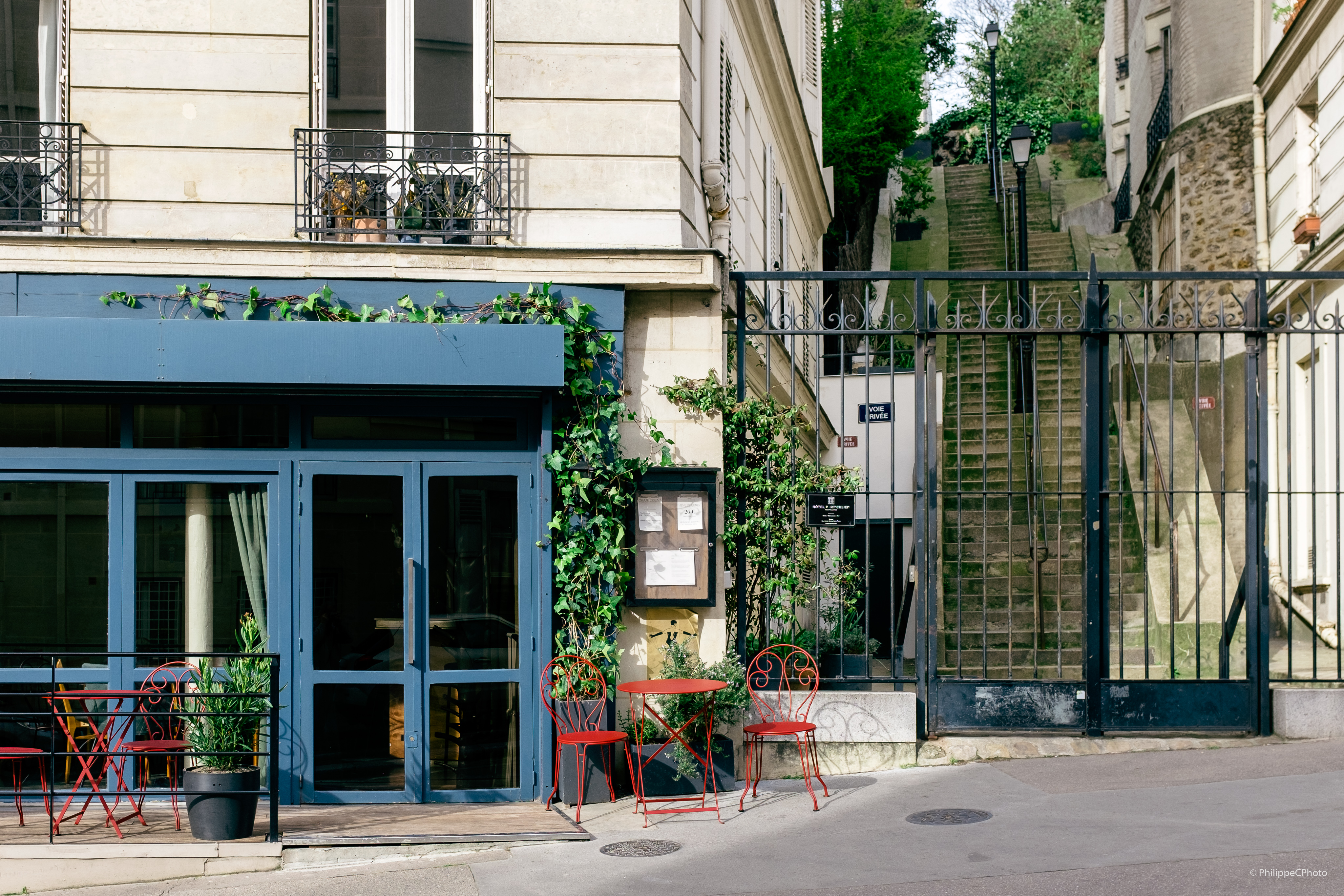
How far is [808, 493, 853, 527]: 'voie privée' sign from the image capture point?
28.3 feet

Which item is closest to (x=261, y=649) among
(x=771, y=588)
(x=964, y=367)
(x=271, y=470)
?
(x=271, y=470)

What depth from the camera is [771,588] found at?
869 cm

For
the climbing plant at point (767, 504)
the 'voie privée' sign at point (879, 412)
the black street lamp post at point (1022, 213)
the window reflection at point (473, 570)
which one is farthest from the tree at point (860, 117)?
the window reflection at point (473, 570)

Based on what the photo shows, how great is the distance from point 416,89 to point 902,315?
3556 millimetres

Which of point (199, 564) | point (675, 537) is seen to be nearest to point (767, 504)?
point (675, 537)

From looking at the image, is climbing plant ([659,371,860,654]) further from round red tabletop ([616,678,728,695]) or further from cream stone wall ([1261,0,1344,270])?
cream stone wall ([1261,0,1344,270])

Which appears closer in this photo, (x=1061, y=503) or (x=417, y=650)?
(x=417, y=650)

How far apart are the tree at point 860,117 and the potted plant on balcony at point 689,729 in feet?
71.4

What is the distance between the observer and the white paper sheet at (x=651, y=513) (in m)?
8.25

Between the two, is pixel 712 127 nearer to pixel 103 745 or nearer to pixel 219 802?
pixel 219 802

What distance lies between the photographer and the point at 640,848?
686 centimetres

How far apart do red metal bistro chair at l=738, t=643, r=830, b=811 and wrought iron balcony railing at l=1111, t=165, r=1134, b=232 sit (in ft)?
71.0

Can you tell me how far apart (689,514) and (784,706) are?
5.20 feet

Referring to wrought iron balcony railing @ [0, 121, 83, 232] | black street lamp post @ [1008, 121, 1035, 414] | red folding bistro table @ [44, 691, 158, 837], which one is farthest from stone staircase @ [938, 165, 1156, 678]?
wrought iron balcony railing @ [0, 121, 83, 232]
